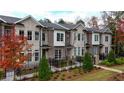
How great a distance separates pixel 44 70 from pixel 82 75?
1105 millimetres

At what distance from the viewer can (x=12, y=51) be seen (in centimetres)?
775

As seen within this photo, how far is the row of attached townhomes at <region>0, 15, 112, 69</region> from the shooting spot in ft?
26.7

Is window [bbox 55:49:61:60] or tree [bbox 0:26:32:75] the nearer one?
tree [bbox 0:26:32:75]

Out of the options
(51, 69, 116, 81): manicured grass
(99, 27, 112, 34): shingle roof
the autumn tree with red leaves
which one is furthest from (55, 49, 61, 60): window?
(99, 27, 112, 34): shingle roof

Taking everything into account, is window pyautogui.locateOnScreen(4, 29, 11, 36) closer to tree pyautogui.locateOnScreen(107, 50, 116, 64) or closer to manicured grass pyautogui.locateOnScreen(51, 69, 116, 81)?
manicured grass pyautogui.locateOnScreen(51, 69, 116, 81)

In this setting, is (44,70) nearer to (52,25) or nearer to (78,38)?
(52,25)

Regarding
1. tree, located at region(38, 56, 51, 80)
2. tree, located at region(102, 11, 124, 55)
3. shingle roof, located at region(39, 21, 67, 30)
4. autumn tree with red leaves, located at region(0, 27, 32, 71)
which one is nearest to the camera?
autumn tree with red leaves, located at region(0, 27, 32, 71)

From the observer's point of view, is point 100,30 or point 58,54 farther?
point 100,30

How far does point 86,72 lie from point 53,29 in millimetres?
1677

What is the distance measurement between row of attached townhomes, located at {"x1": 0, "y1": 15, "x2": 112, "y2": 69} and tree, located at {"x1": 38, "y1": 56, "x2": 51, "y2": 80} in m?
0.15

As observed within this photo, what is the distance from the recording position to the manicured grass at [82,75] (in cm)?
814

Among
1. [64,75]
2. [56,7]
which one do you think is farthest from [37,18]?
[64,75]

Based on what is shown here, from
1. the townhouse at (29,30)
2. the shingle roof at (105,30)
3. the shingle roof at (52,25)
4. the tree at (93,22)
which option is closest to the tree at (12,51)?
the townhouse at (29,30)

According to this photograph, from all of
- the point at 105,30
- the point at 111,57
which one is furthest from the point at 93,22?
the point at 111,57
